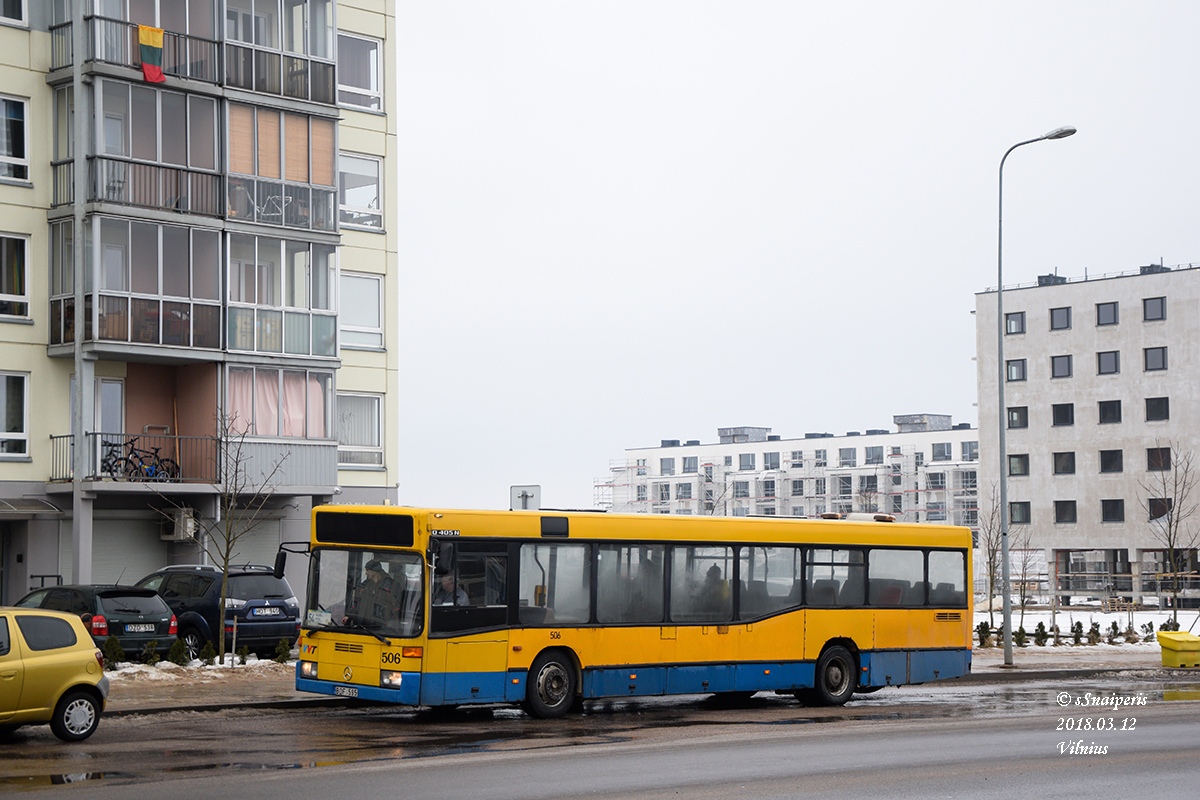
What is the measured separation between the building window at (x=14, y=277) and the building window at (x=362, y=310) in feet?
28.0

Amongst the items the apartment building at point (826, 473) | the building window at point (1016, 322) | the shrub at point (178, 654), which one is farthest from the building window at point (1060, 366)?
the shrub at point (178, 654)

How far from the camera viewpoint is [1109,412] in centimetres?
7744

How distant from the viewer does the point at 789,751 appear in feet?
48.9

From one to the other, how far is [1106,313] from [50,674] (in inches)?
2832

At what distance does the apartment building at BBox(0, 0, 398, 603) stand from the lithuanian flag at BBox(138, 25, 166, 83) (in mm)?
36

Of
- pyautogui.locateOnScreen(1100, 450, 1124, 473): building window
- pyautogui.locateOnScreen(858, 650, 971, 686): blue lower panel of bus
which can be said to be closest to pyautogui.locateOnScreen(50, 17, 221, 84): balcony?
pyautogui.locateOnScreen(858, 650, 971, 686): blue lower panel of bus

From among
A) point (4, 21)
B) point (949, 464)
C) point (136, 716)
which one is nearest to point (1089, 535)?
point (949, 464)

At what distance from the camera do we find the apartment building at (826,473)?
5236 inches

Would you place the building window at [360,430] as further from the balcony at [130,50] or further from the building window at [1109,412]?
the building window at [1109,412]

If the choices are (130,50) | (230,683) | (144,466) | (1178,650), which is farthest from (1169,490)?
(230,683)

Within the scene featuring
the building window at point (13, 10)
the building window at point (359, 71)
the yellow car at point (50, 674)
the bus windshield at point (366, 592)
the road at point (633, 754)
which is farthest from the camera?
the building window at point (359, 71)

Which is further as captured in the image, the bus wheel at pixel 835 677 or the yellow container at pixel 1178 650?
the yellow container at pixel 1178 650

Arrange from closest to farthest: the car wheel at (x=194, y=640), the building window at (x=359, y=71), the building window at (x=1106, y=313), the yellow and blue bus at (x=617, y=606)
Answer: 1. the yellow and blue bus at (x=617, y=606)
2. the car wheel at (x=194, y=640)
3. the building window at (x=359, y=71)
4. the building window at (x=1106, y=313)

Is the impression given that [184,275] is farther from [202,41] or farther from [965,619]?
[965,619]
